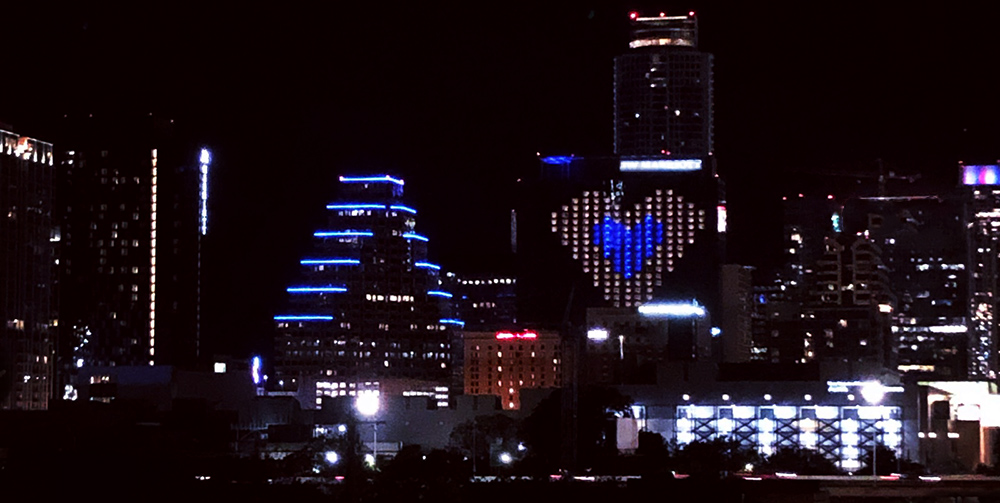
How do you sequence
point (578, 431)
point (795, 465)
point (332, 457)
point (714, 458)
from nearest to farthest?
point (714, 458) → point (332, 457) → point (795, 465) → point (578, 431)

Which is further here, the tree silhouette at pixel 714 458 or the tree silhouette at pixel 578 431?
the tree silhouette at pixel 578 431

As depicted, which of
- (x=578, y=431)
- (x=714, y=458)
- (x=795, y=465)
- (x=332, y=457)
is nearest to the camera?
(x=714, y=458)

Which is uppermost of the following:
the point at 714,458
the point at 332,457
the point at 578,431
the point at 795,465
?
the point at 578,431

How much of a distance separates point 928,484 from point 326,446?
7409cm

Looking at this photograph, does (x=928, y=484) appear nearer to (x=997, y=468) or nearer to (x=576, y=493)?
(x=576, y=493)

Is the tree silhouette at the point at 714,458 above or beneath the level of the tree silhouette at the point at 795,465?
above

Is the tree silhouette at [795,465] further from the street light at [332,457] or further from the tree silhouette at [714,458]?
the street light at [332,457]

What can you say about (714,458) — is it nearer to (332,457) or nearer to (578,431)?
(578,431)

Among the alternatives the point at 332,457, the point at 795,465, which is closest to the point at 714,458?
the point at 795,465

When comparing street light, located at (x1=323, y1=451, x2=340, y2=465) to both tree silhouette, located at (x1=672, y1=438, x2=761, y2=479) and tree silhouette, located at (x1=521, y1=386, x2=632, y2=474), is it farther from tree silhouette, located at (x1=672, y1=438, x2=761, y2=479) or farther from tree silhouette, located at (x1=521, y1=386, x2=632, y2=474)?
tree silhouette, located at (x1=672, y1=438, x2=761, y2=479)

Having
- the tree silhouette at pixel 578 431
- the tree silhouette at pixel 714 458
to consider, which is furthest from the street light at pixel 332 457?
the tree silhouette at pixel 714 458

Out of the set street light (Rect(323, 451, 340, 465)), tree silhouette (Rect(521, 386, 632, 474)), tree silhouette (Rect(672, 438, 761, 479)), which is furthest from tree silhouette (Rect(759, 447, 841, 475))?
street light (Rect(323, 451, 340, 465))

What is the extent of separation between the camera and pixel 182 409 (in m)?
198

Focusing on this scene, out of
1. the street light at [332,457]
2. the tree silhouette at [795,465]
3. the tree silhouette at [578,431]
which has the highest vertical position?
the tree silhouette at [578,431]
